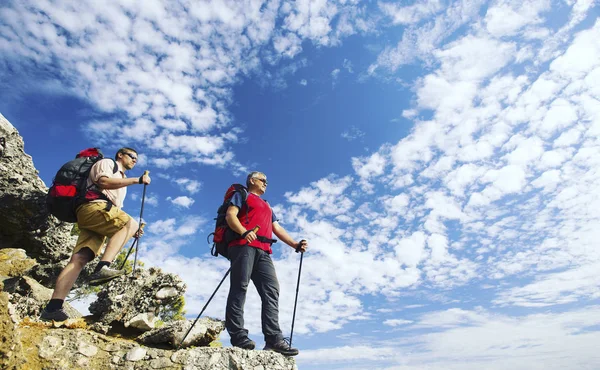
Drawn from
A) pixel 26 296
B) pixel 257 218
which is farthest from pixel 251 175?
pixel 26 296

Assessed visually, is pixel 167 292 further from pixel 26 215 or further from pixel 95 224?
pixel 26 215

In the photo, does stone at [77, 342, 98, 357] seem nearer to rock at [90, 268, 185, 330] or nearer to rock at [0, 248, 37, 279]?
rock at [90, 268, 185, 330]

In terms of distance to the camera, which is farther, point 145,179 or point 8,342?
point 145,179

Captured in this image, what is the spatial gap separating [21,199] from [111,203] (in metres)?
3.86

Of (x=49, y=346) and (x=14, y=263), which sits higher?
(x=14, y=263)

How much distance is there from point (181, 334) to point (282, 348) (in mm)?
1546

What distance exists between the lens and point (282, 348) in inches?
211

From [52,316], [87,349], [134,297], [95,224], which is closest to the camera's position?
[87,349]

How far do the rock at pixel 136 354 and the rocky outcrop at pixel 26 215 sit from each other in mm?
4866

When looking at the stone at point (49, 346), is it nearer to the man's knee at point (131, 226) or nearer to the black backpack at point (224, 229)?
the man's knee at point (131, 226)

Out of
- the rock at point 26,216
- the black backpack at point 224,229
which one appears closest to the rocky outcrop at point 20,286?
the rock at point 26,216

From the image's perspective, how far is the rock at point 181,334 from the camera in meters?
5.25

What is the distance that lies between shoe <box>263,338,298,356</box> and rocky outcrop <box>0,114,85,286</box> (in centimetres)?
613

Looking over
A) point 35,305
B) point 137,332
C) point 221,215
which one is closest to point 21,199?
point 35,305
